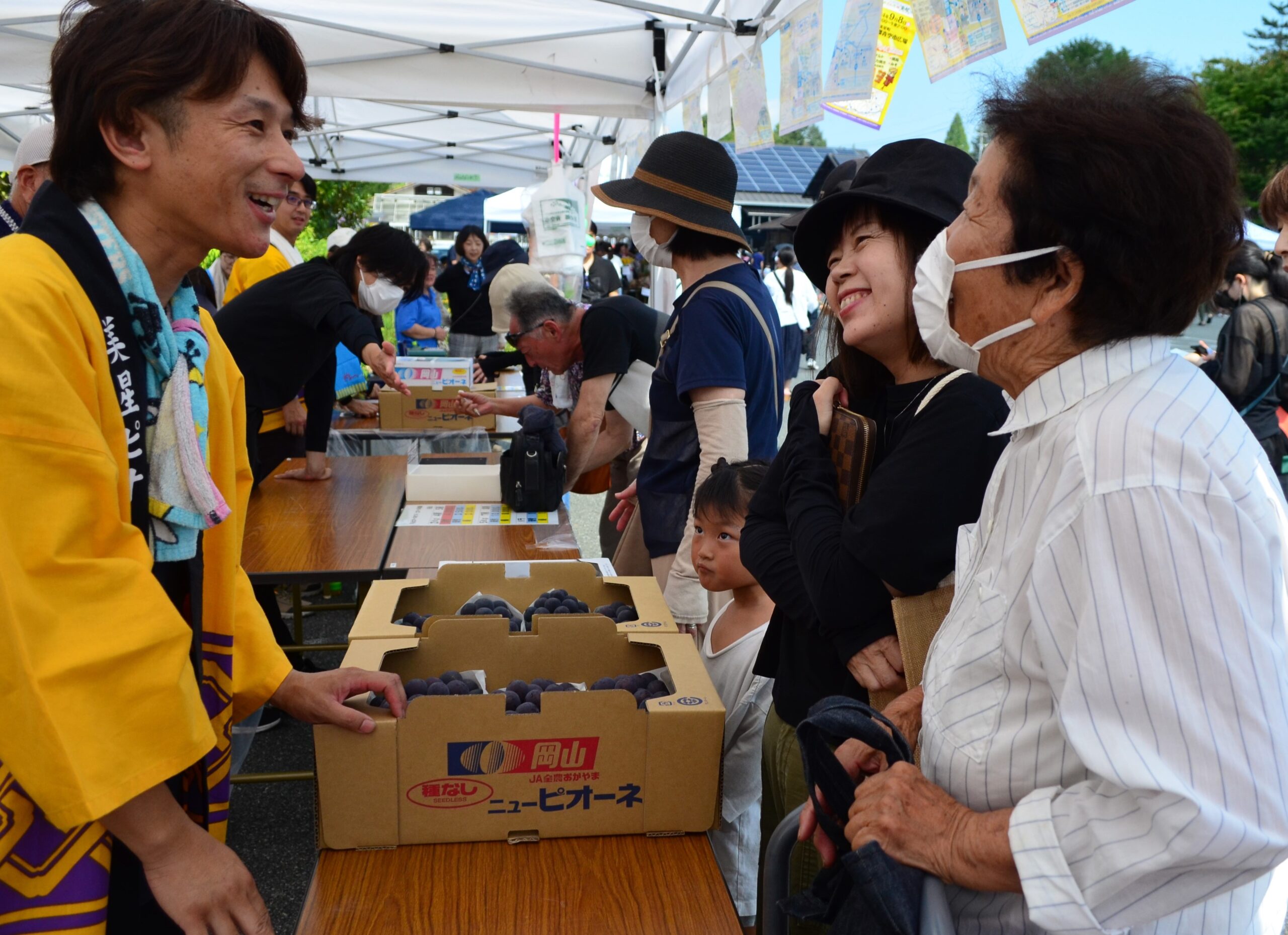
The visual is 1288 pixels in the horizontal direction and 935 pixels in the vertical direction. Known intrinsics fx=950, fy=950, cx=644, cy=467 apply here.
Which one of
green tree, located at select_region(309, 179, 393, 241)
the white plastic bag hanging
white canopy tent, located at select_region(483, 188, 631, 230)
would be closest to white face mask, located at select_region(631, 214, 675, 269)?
the white plastic bag hanging

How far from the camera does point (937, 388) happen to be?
1343 millimetres

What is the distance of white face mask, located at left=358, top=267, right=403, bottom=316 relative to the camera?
13.7 ft

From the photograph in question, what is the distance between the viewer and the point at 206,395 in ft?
3.86

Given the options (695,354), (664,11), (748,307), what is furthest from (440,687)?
(664,11)

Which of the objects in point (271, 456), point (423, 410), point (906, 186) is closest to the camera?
point (906, 186)

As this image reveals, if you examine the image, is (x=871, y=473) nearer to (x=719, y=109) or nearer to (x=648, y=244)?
(x=648, y=244)

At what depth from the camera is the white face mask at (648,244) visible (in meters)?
2.64

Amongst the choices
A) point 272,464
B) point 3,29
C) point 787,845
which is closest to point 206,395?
point 787,845

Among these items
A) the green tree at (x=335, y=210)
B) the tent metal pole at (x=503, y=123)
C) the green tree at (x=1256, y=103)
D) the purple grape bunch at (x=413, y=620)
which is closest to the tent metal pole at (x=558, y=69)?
the tent metal pole at (x=503, y=123)

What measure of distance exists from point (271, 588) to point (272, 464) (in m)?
0.49

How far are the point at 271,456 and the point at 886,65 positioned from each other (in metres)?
2.58

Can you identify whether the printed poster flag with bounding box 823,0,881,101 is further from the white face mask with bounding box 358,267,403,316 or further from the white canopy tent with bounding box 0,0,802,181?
the white face mask with bounding box 358,267,403,316

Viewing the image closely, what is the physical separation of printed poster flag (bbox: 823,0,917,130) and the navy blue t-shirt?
93 cm

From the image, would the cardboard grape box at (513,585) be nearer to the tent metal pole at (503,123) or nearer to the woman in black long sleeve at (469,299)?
the woman in black long sleeve at (469,299)
